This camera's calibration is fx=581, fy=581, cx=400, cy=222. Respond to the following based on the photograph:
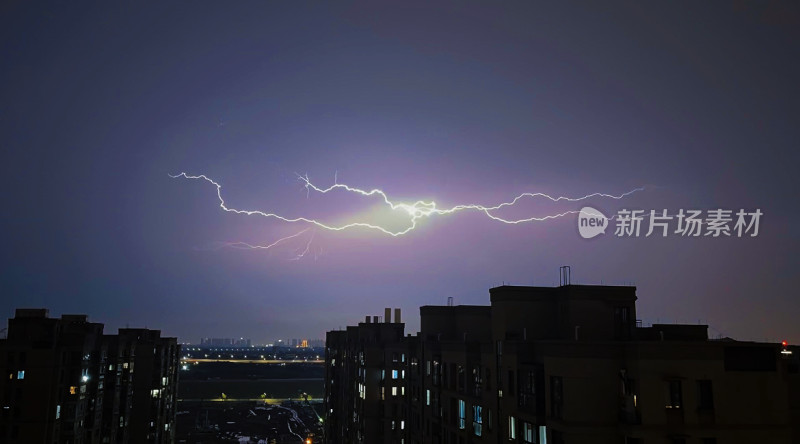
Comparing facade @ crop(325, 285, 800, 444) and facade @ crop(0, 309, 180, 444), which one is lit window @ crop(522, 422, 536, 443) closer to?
facade @ crop(325, 285, 800, 444)

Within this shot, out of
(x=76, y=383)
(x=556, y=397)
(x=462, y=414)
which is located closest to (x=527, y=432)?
(x=556, y=397)

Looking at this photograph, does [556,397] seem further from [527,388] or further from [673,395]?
[673,395]

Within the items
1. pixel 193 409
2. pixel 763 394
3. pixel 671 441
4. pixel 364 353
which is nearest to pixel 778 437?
pixel 763 394

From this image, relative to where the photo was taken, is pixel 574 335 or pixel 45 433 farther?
pixel 45 433

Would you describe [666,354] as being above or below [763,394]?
above

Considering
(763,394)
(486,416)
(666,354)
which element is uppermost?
(666,354)

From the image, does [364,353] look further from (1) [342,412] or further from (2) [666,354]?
(2) [666,354]

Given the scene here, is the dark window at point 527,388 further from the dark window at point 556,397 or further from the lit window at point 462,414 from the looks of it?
the lit window at point 462,414
